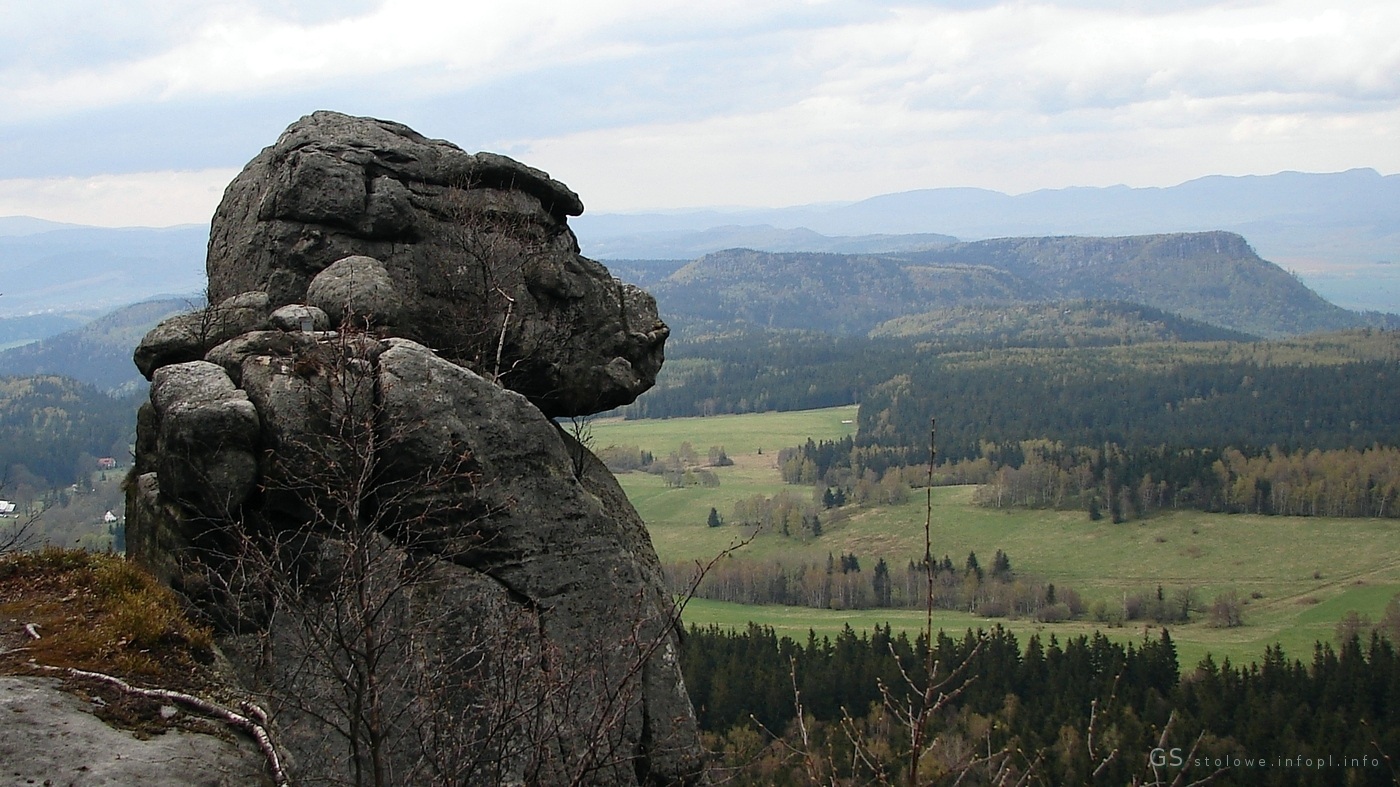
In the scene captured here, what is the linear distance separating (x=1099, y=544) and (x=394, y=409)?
12447 centimetres

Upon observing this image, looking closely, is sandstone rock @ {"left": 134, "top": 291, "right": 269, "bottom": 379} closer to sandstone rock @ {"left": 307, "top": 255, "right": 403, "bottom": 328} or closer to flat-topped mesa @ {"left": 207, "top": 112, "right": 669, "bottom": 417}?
sandstone rock @ {"left": 307, "top": 255, "right": 403, "bottom": 328}

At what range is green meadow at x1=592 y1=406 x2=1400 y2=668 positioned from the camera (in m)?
98.2

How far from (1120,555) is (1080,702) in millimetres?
62974

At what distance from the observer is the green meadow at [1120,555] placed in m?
98.2

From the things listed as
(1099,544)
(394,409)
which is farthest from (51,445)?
(394,409)

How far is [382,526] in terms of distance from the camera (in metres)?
16.5

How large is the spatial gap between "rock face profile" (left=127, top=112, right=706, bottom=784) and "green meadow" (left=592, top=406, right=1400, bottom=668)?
3038 inches

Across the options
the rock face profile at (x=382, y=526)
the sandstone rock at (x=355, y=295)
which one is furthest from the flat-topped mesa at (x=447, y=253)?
the sandstone rock at (x=355, y=295)

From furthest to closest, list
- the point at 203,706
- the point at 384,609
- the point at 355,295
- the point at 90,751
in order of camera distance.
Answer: the point at 355,295 → the point at 384,609 → the point at 203,706 → the point at 90,751

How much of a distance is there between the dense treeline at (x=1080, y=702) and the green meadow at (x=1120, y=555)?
1656 centimetres

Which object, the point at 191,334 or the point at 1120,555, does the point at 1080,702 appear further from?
the point at 1120,555

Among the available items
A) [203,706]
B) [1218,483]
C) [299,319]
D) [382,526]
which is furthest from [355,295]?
[1218,483]

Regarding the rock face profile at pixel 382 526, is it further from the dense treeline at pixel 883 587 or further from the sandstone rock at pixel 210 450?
the dense treeline at pixel 883 587

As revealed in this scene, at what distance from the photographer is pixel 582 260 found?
25297 millimetres
